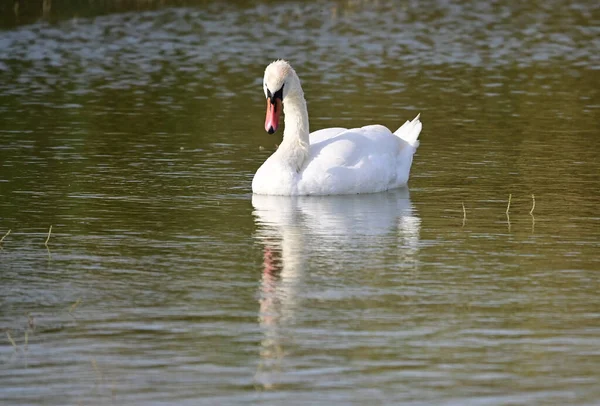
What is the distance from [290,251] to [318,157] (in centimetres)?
319

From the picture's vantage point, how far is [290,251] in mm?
10555

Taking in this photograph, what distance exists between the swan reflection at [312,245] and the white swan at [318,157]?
4.7 inches

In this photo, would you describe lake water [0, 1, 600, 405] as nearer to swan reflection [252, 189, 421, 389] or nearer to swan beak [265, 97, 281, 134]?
swan reflection [252, 189, 421, 389]

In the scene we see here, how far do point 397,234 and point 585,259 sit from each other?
165cm

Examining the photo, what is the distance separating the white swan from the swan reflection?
121mm

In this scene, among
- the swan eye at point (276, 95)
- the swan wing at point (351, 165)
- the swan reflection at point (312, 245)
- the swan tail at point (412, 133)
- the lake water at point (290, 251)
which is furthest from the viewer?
the swan tail at point (412, 133)

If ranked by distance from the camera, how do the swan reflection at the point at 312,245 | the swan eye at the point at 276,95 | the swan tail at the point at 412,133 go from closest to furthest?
the swan reflection at the point at 312,245, the swan eye at the point at 276,95, the swan tail at the point at 412,133

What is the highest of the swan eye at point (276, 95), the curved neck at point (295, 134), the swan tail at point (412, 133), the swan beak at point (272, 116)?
the swan eye at point (276, 95)

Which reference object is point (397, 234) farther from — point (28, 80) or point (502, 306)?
point (28, 80)

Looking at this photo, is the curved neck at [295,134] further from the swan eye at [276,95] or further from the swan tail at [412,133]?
the swan tail at [412,133]

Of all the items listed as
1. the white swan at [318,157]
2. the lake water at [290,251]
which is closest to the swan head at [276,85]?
the white swan at [318,157]

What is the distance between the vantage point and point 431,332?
8102mm

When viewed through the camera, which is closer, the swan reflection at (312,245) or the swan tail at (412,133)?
the swan reflection at (312,245)

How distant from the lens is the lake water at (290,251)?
7266 millimetres
